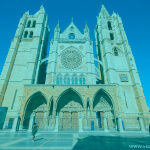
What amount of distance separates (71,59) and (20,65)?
9539 mm

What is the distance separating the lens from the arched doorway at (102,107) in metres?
13.8

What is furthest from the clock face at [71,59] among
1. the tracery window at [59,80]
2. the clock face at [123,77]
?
the clock face at [123,77]

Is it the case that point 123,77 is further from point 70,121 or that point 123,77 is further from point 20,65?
point 20,65

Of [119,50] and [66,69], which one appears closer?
[66,69]

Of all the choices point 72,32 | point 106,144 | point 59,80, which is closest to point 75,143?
point 106,144

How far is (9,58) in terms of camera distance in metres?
18.3

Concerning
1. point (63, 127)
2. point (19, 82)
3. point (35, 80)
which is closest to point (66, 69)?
point (35, 80)

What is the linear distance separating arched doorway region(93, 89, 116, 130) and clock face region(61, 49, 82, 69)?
23.4 ft

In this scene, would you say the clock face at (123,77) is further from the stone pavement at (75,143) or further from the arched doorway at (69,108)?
the stone pavement at (75,143)

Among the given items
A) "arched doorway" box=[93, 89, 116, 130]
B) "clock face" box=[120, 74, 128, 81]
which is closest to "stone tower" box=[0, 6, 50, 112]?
"arched doorway" box=[93, 89, 116, 130]

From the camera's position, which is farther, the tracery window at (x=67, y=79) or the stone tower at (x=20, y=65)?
the tracery window at (x=67, y=79)

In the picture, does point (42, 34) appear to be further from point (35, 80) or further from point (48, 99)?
point (48, 99)

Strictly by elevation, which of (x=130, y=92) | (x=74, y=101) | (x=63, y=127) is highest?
(x=130, y=92)

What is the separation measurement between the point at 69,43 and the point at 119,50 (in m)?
10.5
